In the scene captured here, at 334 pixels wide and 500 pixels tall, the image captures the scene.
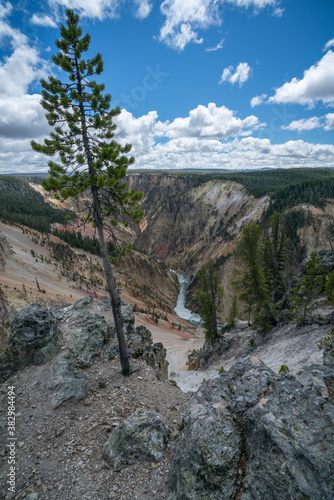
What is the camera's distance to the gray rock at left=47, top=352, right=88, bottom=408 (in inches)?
295

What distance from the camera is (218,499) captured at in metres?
3.99

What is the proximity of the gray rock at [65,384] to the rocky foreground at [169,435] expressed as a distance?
3 centimetres

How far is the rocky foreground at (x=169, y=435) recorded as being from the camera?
158 inches

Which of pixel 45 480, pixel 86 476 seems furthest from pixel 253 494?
pixel 45 480

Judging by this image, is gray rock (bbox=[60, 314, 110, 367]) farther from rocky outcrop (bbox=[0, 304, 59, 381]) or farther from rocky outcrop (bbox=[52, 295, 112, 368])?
rocky outcrop (bbox=[0, 304, 59, 381])

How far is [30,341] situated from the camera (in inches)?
357

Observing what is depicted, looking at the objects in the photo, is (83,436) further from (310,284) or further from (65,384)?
(310,284)

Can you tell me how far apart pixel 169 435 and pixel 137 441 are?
1.01 m

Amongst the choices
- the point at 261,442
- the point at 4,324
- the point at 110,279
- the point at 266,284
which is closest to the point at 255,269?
the point at 266,284

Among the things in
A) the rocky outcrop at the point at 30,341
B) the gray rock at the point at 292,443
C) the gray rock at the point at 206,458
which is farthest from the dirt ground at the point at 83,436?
the gray rock at the point at 292,443

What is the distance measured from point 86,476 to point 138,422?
1.50 m

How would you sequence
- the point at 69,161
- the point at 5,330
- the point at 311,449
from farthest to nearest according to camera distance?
the point at 5,330 → the point at 69,161 → the point at 311,449

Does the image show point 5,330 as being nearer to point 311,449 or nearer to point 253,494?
point 253,494

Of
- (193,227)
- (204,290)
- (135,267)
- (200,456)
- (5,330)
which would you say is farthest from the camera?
(193,227)
